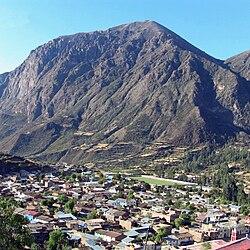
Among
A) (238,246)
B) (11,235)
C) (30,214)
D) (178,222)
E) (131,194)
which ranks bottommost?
(178,222)

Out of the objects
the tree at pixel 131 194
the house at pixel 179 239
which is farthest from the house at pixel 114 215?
the tree at pixel 131 194

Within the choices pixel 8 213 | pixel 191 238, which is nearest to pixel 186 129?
pixel 191 238

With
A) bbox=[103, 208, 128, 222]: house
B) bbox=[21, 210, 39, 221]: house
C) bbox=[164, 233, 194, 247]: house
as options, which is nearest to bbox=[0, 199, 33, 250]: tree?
bbox=[164, 233, 194, 247]: house

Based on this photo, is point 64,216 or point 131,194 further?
point 131,194

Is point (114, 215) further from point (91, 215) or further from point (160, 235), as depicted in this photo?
point (160, 235)

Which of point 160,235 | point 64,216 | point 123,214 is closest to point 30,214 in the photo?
point 64,216

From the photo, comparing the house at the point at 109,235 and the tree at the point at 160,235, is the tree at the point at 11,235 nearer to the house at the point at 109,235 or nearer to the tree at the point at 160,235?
the house at the point at 109,235

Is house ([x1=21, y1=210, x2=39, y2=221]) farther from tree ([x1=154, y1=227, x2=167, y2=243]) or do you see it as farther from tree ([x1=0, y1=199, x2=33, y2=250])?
tree ([x1=0, y1=199, x2=33, y2=250])
